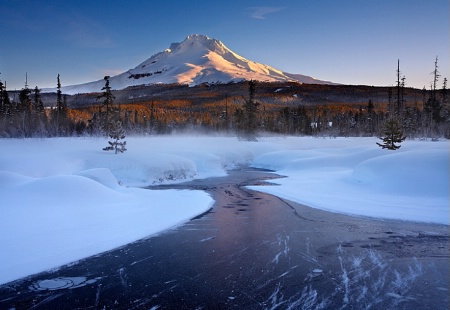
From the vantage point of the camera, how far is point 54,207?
10.5 m

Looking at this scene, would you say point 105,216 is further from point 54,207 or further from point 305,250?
point 305,250

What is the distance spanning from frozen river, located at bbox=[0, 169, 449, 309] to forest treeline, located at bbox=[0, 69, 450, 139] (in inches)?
926

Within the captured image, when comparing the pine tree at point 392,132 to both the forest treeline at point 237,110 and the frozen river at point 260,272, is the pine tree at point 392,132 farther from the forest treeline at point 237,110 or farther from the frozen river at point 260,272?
the frozen river at point 260,272

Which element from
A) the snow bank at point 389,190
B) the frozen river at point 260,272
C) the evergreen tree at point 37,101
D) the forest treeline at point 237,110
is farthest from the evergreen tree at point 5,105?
the frozen river at point 260,272

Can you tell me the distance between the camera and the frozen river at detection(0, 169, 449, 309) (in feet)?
17.6

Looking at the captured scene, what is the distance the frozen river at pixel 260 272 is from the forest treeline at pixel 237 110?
23515mm

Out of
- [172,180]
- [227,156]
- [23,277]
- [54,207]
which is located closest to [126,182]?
[172,180]

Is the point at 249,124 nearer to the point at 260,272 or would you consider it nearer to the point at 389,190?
the point at 389,190

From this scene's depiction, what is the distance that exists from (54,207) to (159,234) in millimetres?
3548

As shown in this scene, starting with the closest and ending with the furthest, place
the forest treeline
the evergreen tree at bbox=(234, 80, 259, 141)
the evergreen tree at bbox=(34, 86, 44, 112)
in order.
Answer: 1. the forest treeline
2. the evergreen tree at bbox=(234, 80, 259, 141)
3. the evergreen tree at bbox=(34, 86, 44, 112)

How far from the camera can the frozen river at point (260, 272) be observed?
536cm

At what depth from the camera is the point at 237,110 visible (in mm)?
58875

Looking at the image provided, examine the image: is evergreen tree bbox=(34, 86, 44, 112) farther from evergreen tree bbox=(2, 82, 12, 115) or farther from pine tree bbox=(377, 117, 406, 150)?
pine tree bbox=(377, 117, 406, 150)

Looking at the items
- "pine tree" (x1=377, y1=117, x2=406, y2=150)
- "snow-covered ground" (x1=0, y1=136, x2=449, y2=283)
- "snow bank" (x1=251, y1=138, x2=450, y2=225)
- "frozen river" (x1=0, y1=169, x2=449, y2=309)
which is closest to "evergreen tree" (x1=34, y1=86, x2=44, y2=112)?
"snow-covered ground" (x1=0, y1=136, x2=449, y2=283)
